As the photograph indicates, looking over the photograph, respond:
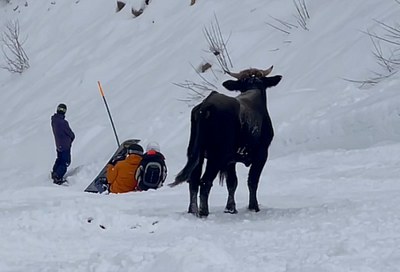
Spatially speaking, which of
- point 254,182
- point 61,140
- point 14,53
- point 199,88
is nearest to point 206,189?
point 254,182

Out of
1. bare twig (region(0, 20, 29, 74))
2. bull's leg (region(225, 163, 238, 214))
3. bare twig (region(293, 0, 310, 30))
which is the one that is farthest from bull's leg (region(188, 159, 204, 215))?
bare twig (region(0, 20, 29, 74))

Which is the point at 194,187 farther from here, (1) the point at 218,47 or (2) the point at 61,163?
(1) the point at 218,47

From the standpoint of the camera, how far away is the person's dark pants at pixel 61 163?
15492 mm

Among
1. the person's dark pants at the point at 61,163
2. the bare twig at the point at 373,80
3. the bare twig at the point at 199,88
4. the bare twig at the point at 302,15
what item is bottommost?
the person's dark pants at the point at 61,163

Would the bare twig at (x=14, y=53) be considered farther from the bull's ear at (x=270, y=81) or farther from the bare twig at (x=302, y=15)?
the bull's ear at (x=270, y=81)

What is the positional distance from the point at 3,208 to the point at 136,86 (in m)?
11.6

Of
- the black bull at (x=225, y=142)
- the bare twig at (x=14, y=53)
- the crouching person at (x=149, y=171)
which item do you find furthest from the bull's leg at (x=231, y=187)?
the bare twig at (x=14, y=53)

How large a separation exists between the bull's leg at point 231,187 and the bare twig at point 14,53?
19.4 metres

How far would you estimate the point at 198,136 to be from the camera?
723 cm

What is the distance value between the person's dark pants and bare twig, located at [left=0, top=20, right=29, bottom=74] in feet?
36.7

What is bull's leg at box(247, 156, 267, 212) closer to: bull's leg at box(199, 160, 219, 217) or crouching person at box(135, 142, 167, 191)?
bull's leg at box(199, 160, 219, 217)

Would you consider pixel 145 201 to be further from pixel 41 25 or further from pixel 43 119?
pixel 41 25

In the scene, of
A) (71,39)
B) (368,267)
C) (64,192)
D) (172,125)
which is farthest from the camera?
(71,39)

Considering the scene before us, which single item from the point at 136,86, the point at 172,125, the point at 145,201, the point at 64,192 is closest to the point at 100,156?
the point at 172,125
